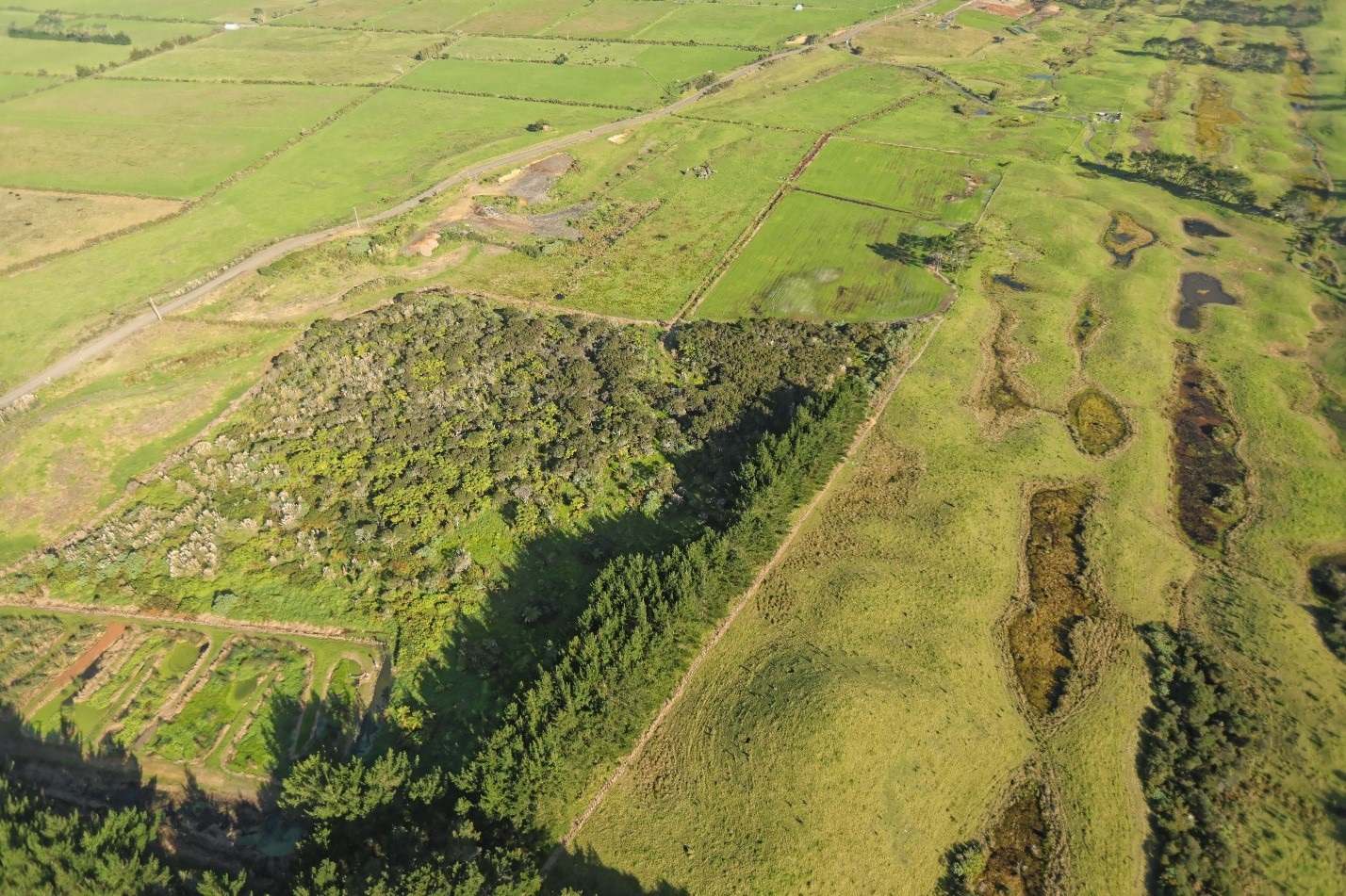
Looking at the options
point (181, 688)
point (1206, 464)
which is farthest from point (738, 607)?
point (1206, 464)

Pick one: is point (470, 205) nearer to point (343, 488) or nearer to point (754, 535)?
point (343, 488)

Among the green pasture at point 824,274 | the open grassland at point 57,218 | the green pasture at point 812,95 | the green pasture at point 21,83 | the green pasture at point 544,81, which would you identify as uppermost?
the green pasture at point 21,83

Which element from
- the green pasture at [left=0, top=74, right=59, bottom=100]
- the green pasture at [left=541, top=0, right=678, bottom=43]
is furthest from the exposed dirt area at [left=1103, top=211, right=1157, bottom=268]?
the green pasture at [left=0, top=74, right=59, bottom=100]

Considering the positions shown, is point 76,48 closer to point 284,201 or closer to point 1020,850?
point 284,201

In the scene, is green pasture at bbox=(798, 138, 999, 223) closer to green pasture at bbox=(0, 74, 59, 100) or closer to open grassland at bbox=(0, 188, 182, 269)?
open grassland at bbox=(0, 188, 182, 269)

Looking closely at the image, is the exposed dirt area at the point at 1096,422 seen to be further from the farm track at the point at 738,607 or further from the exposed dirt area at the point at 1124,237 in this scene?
the exposed dirt area at the point at 1124,237

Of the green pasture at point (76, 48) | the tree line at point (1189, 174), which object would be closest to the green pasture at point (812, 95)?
the tree line at point (1189, 174)
